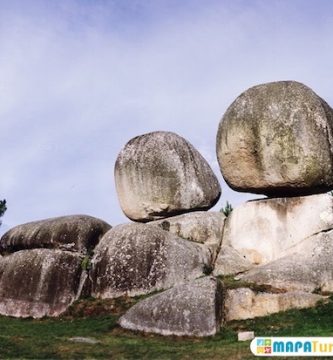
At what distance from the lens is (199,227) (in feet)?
78.1

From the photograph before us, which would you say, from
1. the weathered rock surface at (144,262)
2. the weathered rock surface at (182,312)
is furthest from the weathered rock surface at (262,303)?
the weathered rock surface at (144,262)

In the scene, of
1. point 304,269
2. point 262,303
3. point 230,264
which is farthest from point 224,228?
point 262,303

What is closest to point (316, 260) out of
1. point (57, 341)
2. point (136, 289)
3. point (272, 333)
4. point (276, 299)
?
point (276, 299)

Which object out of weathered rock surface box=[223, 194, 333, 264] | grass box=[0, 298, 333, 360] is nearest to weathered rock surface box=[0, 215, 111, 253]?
grass box=[0, 298, 333, 360]

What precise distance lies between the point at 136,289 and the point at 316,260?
20.1 ft

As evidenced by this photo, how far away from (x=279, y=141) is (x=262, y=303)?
610 centimetres

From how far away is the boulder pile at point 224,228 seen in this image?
21516 mm

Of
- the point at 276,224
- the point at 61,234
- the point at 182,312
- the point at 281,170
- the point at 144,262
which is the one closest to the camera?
the point at 182,312

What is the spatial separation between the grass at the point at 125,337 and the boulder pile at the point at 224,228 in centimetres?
131

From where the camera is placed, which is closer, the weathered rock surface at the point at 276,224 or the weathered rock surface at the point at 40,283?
the weathered rock surface at the point at 276,224

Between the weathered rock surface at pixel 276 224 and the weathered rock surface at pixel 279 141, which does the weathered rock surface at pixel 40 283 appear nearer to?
the weathered rock surface at pixel 276 224

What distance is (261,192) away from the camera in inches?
912

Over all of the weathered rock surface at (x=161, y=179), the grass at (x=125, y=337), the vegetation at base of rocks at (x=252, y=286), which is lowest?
the grass at (x=125, y=337)

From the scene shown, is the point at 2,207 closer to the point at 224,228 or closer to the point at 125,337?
the point at 224,228
